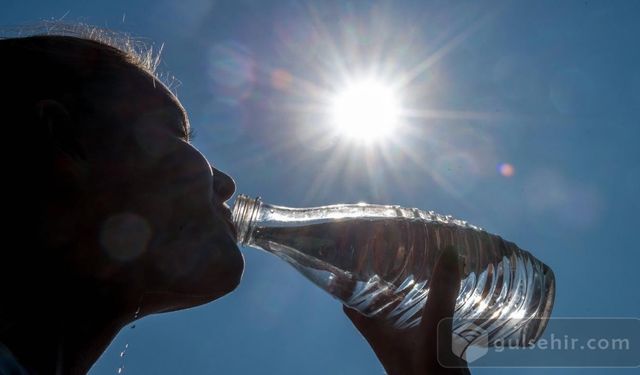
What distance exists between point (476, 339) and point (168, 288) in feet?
3.36

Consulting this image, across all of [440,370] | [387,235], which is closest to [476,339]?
[387,235]

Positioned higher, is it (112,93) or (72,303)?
(112,93)

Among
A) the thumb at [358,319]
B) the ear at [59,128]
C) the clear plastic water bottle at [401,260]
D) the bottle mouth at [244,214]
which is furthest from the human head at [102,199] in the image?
the thumb at [358,319]

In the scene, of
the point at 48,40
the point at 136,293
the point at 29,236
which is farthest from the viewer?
the point at 48,40

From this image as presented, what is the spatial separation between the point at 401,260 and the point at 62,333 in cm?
97

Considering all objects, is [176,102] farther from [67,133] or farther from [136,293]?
[136,293]

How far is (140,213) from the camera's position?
1.25 m

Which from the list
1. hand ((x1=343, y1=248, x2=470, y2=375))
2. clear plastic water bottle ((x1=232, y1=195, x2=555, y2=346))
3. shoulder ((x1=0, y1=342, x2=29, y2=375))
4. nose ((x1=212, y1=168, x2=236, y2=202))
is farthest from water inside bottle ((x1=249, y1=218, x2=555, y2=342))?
shoulder ((x1=0, y1=342, x2=29, y2=375))

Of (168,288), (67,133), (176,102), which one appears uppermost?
(176,102)

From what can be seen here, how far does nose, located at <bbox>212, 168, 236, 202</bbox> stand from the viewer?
147 cm

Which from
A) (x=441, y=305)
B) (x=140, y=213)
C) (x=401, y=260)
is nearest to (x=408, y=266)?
(x=401, y=260)

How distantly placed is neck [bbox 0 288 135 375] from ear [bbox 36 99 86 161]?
0.31 meters

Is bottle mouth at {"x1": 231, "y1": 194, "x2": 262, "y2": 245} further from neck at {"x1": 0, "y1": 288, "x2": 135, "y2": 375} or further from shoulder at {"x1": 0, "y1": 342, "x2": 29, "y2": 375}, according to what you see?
shoulder at {"x1": 0, "y1": 342, "x2": 29, "y2": 375}

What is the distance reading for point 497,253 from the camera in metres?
1.77
